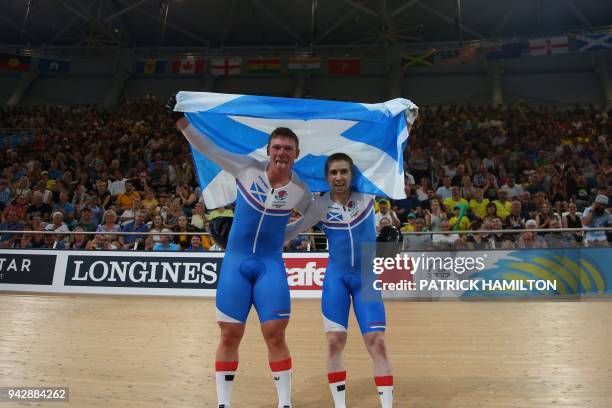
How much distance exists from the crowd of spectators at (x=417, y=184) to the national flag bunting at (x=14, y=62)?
6061 millimetres

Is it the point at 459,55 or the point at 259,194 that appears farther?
the point at 459,55

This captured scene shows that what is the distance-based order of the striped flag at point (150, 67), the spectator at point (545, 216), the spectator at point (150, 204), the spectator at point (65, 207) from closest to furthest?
the spectator at point (545, 216), the spectator at point (150, 204), the spectator at point (65, 207), the striped flag at point (150, 67)

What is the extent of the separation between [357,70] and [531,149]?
347 inches

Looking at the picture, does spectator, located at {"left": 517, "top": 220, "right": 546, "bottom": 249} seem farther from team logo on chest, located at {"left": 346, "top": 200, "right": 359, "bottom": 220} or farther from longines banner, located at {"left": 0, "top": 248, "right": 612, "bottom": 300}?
team logo on chest, located at {"left": 346, "top": 200, "right": 359, "bottom": 220}

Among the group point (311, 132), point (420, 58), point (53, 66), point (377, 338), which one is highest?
point (53, 66)

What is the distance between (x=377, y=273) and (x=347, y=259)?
494 centimetres

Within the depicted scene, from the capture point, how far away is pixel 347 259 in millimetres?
3451

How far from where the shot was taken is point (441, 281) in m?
8.35

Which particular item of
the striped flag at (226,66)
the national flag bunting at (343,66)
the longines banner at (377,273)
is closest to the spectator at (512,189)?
the longines banner at (377,273)

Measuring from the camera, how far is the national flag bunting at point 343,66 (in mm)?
20000

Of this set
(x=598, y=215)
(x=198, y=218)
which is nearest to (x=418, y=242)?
(x=598, y=215)

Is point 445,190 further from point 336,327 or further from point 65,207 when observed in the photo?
point 65,207

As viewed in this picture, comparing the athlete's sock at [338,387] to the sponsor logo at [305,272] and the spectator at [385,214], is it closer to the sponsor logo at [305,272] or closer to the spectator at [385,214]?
the spectator at [385,214]

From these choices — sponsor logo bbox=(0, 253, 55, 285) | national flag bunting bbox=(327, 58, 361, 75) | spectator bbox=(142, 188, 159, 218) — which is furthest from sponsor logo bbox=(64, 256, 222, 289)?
national flag bunting bbox=(327, 58, 361, 75)
